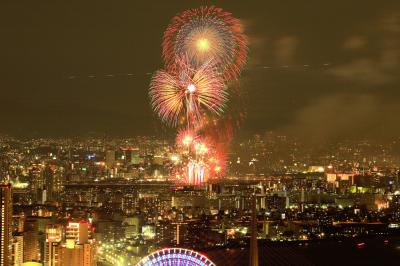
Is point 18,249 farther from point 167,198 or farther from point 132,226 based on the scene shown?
point 167,198

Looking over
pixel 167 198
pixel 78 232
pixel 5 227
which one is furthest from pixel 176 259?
pixel 167 198

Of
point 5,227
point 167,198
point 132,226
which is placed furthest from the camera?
point 167,198

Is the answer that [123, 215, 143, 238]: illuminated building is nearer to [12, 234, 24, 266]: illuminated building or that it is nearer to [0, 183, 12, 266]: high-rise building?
[12, 234, 24, 266]: illuminated building

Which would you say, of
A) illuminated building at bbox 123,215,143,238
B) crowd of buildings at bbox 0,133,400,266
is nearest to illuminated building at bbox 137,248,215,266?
crowd of buildings at bbox 0,133,400,266

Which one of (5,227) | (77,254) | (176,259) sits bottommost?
(176,259)

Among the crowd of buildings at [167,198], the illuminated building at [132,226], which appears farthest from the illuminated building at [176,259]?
the illuminated building at [132,226]

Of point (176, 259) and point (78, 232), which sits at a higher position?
point (78, 232)
